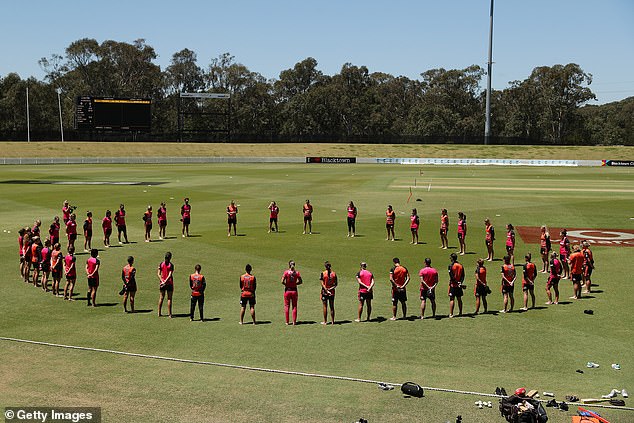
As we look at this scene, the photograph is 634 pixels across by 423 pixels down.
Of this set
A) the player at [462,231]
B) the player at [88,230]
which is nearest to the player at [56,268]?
the player at [88,230]

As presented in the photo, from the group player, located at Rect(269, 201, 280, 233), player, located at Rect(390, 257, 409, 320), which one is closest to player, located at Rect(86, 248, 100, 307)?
player, located at Rect(390, 257, 409, 320)

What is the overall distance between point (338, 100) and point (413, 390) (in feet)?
510

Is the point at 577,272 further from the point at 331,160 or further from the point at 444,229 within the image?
the point at 331,160

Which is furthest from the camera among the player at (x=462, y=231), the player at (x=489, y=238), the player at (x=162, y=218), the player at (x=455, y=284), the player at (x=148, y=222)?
the player at (x=162, y=218)

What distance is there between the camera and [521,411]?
11586mm

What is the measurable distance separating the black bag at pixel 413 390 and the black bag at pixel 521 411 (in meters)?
1.65

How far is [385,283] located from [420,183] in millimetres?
43286

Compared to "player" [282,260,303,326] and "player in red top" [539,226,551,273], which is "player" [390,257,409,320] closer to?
"player" [282,260,303,326]

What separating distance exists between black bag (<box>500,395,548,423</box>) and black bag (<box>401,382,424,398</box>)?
5.42 ft

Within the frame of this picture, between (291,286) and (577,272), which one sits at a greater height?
(291,286)

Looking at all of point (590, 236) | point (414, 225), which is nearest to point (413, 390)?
point (414, 225)

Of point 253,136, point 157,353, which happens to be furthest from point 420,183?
point 253,136

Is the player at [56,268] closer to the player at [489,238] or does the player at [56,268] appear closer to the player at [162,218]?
the player at [162,218]

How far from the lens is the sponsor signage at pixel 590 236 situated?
32088 mm
